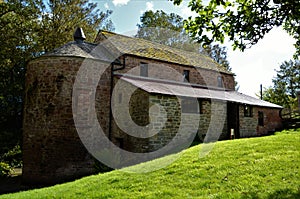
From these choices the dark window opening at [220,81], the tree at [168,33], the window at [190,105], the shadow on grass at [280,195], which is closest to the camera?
the shadow on grass at [280,195]

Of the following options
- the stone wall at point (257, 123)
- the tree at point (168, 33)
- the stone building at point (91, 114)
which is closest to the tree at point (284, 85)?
the tree at point (168, 33)

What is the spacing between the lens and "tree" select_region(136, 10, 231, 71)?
37219mm

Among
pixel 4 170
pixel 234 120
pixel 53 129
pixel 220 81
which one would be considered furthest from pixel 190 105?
pixel 4 170

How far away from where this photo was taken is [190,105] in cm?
1600

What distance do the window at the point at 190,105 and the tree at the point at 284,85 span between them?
32007 mm

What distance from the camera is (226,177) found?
22.7 ft

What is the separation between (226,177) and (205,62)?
1903 centimetres

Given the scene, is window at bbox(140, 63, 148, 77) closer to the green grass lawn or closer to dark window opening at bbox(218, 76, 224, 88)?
dark window opening at bbox(218, 76, 224, 88)

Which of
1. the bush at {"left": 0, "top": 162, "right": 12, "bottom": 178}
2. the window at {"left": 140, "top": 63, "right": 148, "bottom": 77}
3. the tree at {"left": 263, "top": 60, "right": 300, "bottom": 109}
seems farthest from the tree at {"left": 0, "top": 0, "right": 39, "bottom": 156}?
the tree at {"left": 263, "top": 60, "right": 300, "bottom": 109}

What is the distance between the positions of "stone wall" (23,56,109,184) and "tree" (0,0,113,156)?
30.3 ft

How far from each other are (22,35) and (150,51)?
40.5 feet

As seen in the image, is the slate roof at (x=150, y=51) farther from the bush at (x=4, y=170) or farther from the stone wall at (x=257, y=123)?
the bush at (x=4, y=170)

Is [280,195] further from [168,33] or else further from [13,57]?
[168,33]

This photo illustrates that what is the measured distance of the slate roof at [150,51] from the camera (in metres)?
18.8
